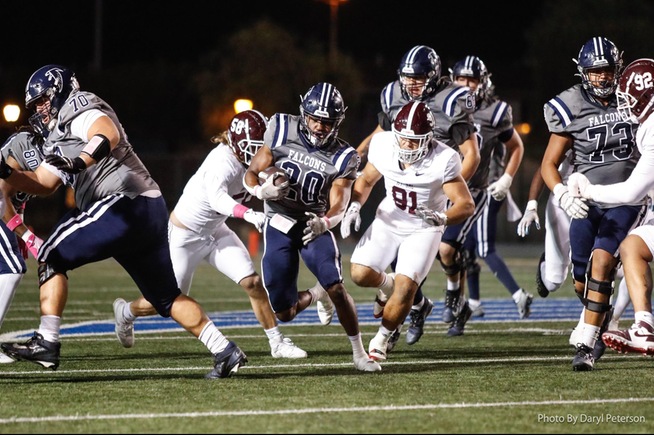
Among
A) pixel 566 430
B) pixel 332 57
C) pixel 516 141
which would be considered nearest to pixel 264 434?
pixel 566 430

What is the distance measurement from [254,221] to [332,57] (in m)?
26.7

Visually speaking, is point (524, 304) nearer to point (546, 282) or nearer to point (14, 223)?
point (546, 282)

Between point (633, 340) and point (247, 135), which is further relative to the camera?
point (247, 135)

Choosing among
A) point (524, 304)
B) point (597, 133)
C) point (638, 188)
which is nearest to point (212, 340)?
point (638, 188)

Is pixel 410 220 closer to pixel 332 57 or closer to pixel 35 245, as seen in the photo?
pixel 35 245

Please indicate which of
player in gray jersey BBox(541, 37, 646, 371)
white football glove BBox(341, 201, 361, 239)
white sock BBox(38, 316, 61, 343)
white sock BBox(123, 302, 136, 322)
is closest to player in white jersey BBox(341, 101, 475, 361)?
white football glove BBox(341, 201, 361, 239)

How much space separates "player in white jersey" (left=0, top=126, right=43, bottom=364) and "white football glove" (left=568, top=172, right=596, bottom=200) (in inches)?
119

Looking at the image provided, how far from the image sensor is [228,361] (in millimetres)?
5883

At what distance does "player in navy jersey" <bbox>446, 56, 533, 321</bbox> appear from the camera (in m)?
8.70

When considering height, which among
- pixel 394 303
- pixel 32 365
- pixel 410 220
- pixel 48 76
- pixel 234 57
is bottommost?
pixel 234 57

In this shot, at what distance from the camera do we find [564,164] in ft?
24.3

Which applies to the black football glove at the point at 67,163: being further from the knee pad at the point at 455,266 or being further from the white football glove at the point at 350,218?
the knee pad at the point at 455,266

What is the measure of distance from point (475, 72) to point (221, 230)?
8.02 ft

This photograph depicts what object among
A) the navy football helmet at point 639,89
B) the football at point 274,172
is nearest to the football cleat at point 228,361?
the football at point 274,172
